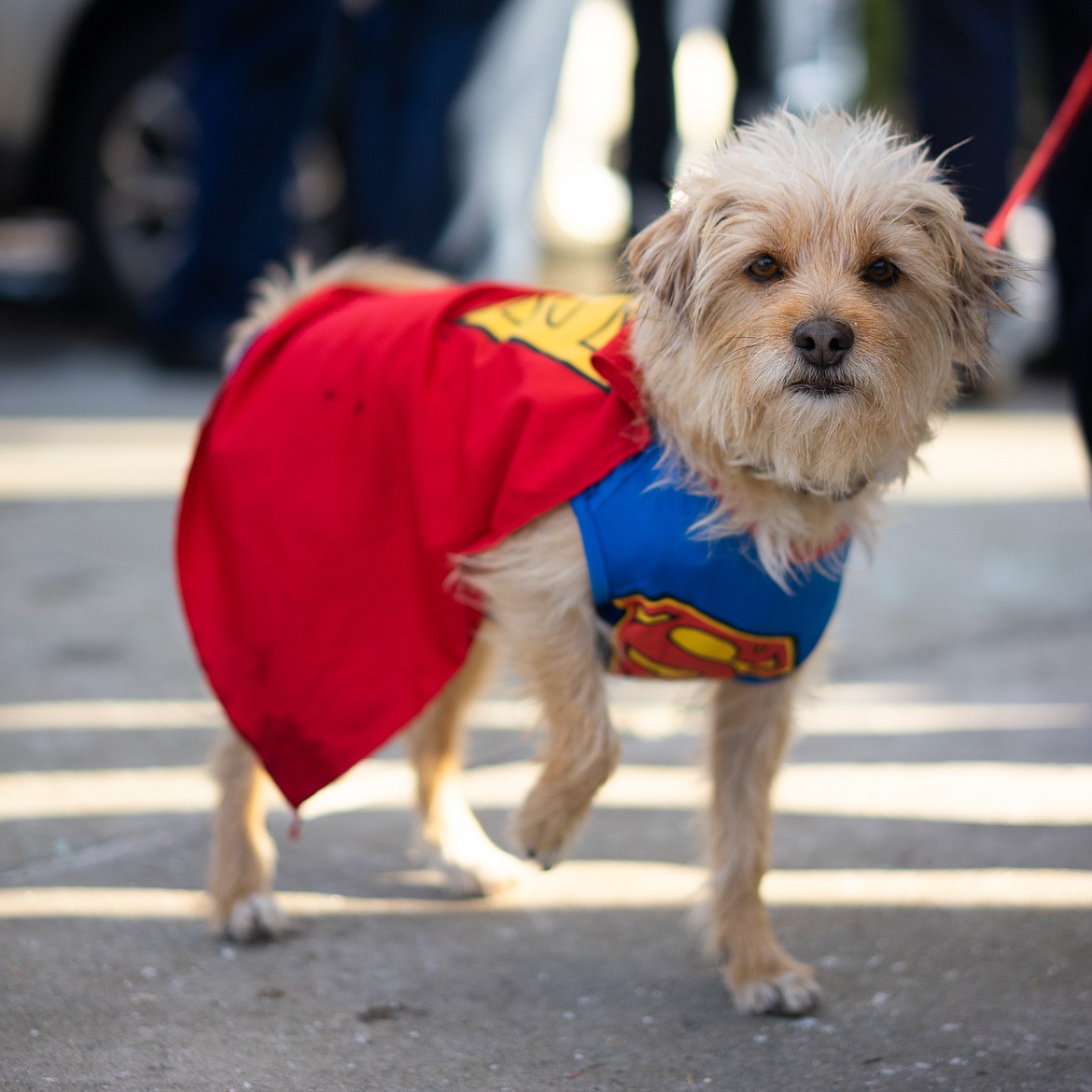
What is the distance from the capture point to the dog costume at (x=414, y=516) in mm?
2406

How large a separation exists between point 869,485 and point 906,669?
1.73 m

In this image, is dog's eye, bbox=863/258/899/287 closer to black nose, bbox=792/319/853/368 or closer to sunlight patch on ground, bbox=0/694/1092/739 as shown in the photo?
black nose, bbox=792/319/853/368

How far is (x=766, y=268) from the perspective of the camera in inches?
91.7

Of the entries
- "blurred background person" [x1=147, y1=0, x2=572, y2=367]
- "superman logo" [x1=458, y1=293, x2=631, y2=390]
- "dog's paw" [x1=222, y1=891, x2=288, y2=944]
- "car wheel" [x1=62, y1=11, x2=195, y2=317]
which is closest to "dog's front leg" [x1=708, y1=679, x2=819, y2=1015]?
"superman logo" [x1=458, y1=293, x2=631, y2=390]

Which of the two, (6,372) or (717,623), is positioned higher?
(717,623)

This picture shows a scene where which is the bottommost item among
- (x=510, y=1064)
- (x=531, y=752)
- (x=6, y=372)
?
(x=6, y=372)

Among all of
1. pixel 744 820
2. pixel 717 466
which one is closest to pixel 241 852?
pixel 744 820

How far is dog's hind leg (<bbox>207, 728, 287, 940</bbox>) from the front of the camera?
2.72 meters

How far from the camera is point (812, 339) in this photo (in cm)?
223

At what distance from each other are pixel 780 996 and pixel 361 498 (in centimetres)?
115

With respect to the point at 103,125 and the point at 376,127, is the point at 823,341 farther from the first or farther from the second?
the point at 103,125

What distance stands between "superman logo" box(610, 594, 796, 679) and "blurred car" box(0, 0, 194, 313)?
509cm

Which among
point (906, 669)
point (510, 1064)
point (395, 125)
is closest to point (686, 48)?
point (395, 125)

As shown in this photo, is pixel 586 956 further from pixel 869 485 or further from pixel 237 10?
pixel 237 10
